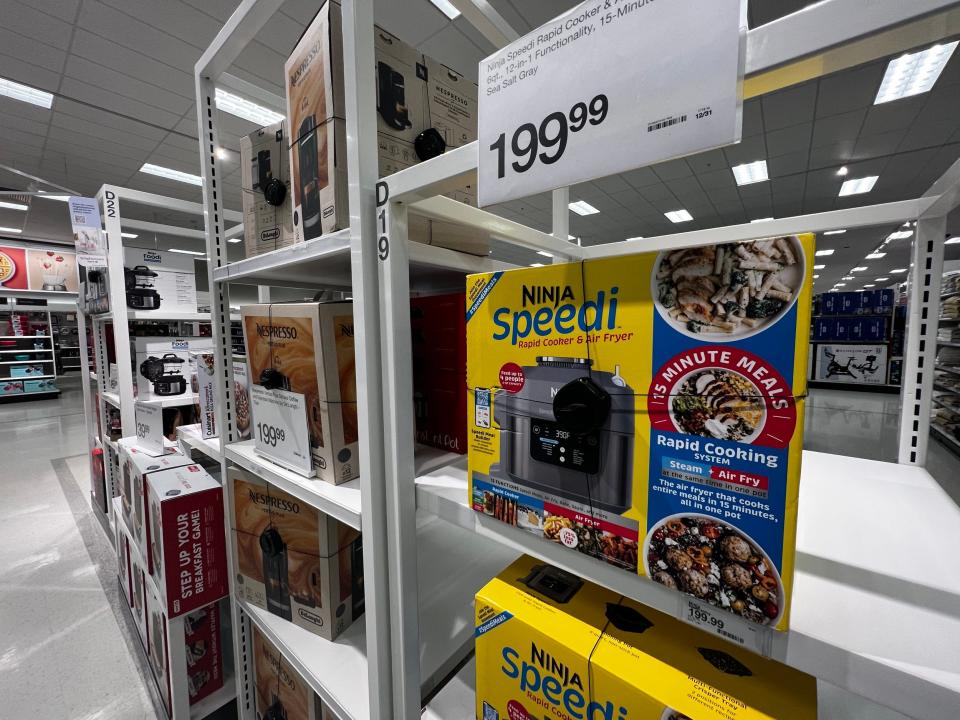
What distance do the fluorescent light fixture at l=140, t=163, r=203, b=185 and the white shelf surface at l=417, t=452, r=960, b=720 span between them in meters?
7.14

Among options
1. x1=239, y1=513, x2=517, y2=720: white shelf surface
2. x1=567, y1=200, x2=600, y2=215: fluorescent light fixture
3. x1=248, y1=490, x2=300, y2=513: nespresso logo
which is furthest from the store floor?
x1=567, y1=200, x2=600, y2=215: fluorescent light fixture

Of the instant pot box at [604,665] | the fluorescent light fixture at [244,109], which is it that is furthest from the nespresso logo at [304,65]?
the fluorescent light fixture at [244,109]

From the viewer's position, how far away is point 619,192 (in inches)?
244

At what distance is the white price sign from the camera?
0.30 m

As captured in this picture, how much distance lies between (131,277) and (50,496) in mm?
2521

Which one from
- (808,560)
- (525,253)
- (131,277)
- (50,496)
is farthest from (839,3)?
(525,253)

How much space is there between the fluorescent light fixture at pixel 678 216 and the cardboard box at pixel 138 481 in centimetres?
805

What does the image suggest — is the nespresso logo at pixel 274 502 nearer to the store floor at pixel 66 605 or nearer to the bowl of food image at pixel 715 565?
the bowl of food image at pixel 715 565

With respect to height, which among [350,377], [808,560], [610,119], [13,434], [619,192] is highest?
[619,192]

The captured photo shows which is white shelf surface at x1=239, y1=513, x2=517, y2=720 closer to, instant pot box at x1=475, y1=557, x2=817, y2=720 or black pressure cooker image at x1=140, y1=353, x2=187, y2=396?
instant pot box at x1=475, y1=557, x2=817, y2=720

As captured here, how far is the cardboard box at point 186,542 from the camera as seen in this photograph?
1.15 m

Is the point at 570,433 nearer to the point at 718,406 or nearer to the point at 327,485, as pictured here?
the point at 718,406

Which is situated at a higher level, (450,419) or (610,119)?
(610,119)

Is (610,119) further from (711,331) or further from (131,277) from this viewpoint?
(131,277)
